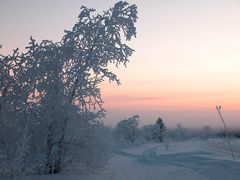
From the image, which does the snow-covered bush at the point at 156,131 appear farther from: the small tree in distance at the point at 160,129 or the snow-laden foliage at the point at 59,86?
the snow-laden foliage at the point at 59,86

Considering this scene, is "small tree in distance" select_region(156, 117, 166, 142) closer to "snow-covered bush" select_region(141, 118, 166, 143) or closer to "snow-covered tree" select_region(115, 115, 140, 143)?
"snow-covered bush" select_region(141, 118, 166, 143)

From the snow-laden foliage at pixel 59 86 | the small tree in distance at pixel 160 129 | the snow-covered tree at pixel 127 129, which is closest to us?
the snow-laden foliage at pixel 59 86

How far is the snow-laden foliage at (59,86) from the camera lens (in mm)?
16859

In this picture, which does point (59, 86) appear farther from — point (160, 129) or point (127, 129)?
point (160, 129)

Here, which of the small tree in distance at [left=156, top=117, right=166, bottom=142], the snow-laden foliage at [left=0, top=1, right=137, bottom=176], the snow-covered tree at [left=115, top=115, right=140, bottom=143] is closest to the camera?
the snow-laden foliage at [left=0, top=1, right=137, bottom=176]

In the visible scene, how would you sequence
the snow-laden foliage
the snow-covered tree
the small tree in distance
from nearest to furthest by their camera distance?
the snow-laden foliage < the snow-covered tree < the small tree in distance

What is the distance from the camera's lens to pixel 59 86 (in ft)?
56.9

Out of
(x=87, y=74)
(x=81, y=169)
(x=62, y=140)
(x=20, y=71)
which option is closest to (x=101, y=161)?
(x=81, y=169)

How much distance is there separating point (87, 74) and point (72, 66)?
0.93m

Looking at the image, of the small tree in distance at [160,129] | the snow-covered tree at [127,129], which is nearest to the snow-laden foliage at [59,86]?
the snow-covered tree at [127,129]

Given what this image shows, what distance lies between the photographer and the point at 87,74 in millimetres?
16953

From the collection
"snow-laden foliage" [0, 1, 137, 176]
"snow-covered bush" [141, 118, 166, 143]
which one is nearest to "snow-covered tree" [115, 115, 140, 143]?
"snow-covered bush" [141, 118, 166, 143]

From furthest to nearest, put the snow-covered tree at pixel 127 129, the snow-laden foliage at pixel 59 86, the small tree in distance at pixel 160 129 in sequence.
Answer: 1. the small tree in distance at pixel 160 129
2. the snow-covered tree at pixel 127 129
3. the snow-laden foliage at pixel 59 86

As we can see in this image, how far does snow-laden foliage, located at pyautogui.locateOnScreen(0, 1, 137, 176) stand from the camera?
55.3 ft
